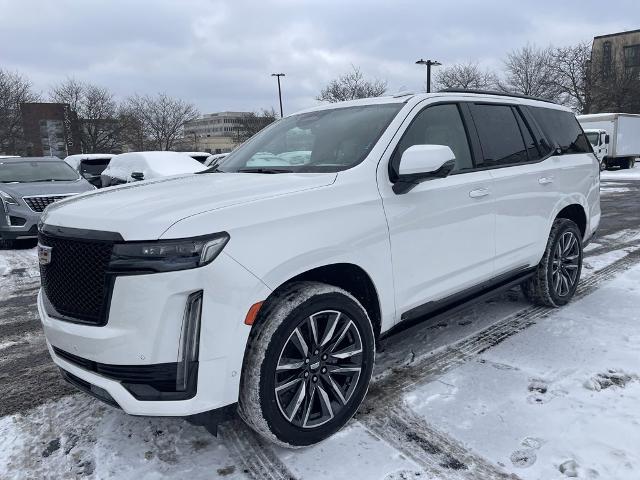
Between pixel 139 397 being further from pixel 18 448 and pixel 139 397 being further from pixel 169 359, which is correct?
pixel 18 448

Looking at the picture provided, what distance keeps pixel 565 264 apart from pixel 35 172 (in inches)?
367

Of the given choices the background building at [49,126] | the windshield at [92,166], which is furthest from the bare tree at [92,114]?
the windshield at [92,166]

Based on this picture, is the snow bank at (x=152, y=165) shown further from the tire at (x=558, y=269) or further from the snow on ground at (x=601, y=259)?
the tire at (x=558, y=269)

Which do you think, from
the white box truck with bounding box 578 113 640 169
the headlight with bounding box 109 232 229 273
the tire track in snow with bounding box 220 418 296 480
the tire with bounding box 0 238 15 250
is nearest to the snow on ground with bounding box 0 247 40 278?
the tire with bounding box 0 238 15 250

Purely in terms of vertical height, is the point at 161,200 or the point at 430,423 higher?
the point at 161,200

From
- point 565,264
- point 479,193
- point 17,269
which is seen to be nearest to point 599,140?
point 565,264

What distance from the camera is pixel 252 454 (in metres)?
2.60

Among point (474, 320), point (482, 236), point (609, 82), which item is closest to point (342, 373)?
point (482, 236)

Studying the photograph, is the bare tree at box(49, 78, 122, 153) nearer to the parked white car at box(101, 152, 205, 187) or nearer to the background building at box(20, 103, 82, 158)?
the background building at box(20, 103, 82, 158)

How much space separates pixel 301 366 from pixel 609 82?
47.8 m

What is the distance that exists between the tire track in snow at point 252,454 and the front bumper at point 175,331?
1.45ft

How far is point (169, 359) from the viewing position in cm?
216

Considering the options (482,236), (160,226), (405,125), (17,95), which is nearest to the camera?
(160,226)

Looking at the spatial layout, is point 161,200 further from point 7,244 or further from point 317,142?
point 7,244
